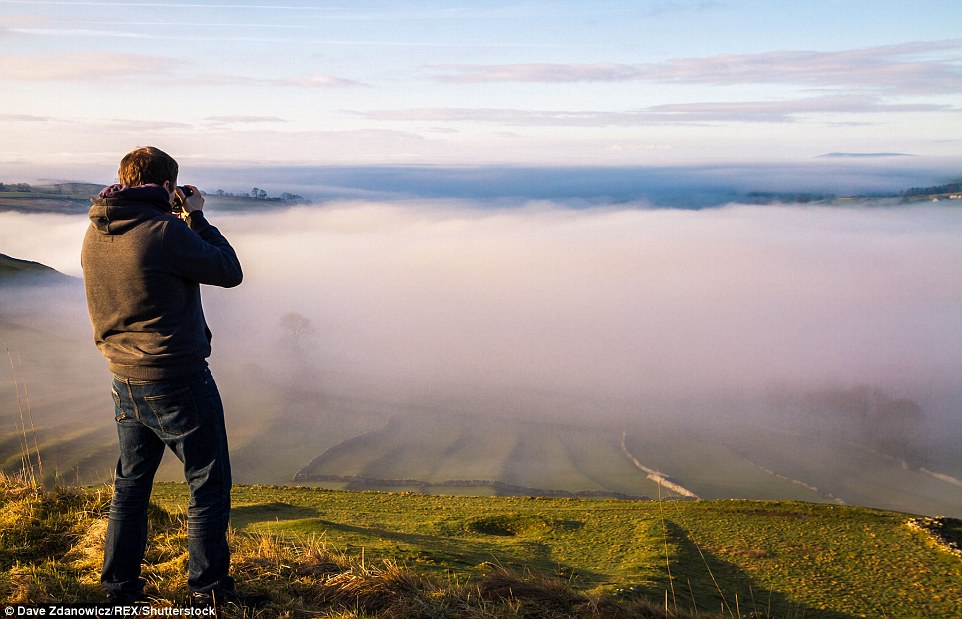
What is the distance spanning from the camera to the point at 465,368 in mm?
190375

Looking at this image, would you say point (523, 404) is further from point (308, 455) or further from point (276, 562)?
point (276, 562)

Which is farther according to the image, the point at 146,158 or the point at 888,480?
the point at 888,480

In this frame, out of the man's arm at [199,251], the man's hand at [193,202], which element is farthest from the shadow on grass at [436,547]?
the man's hand at [193,202]

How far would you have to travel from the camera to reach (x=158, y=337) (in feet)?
13.3

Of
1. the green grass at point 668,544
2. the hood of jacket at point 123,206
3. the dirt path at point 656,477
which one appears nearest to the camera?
the hood of jacket at point 123,206

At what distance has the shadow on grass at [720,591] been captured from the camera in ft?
19.5

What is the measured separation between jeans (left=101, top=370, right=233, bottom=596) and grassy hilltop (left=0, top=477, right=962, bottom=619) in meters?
0.32

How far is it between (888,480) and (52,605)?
114 metres

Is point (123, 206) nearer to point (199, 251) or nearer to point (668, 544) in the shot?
point (199, 251)

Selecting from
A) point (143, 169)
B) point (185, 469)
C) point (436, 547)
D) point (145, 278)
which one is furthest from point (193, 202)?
point (436, 547)

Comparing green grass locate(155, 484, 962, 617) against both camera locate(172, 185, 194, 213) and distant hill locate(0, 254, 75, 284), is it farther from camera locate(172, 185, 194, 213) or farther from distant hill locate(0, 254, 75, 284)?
distant hill locate(0, 254, 75, 284)

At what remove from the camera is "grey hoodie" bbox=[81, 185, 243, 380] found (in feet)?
13.1

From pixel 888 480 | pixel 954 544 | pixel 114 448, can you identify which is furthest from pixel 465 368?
pixel 954 544

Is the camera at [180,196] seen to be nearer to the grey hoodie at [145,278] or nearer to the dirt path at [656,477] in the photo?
the grey hoodie at [145,278]
